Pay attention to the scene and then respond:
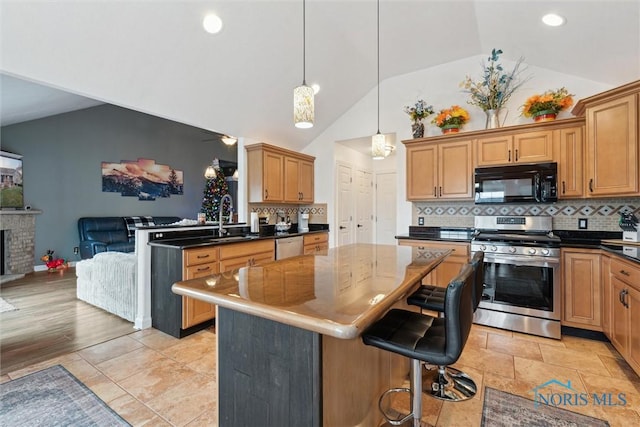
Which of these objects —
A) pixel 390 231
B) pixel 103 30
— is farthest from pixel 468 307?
pixel 390 231

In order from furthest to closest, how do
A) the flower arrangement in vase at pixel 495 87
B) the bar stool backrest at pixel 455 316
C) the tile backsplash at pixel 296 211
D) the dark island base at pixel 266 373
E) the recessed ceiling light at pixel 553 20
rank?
the tile backsplash at pixel 296 211 → the flower arrangement in vase at pixel 495 87 → the recessed ceiling light at pixel 553 20 → the bar stool backrest at pixel 455 316 → the dark island base at pixel 266 373

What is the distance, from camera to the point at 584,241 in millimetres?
3094

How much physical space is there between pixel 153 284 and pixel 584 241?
455cm

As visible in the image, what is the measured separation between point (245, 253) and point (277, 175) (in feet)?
4.94

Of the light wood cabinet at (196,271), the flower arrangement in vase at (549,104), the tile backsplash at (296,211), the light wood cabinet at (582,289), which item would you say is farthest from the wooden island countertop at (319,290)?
the tile backsplash at (296,211)

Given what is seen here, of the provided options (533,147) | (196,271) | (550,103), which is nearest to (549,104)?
(550,103)

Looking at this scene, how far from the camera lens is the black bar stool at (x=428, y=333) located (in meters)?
1.25

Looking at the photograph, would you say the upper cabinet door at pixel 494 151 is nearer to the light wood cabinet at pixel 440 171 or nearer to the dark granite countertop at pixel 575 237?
the light wood cabinet at pixel 440 171

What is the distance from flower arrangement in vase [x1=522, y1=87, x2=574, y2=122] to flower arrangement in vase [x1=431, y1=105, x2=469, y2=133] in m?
0.69

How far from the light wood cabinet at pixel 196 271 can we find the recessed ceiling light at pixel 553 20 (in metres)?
3.94

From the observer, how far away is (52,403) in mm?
1912

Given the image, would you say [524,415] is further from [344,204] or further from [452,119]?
[344,204]

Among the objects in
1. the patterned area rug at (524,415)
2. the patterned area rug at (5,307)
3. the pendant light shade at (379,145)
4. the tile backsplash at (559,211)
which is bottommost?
the patterned area rug at (524,415)

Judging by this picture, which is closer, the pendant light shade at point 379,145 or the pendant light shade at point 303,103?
the pendant light shade at point 303,103
